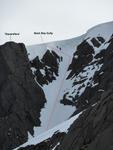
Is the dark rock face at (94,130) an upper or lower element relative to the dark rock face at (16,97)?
upper

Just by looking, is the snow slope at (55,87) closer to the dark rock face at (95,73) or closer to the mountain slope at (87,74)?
the mountain slope at (87,74)

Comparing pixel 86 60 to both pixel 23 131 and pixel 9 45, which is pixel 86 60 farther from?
pixel 23 131

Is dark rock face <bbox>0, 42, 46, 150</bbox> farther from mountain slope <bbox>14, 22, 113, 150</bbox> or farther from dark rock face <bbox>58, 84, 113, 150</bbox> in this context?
dark rock face <bbox>58, 84, 113, 150</bbox>

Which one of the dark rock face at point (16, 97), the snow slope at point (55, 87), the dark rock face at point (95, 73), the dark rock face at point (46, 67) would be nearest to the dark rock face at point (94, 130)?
the dark rock face at point (95, 73)

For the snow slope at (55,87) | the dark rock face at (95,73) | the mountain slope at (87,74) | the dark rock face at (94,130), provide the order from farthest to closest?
the snow slope at (55,87)
the dark rock face at (95,73)
the mountain slope at (87,74)
the dark rock face at (94,130)

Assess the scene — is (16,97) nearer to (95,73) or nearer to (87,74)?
(87,74)

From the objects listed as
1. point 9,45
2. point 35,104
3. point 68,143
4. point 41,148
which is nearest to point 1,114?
point 35,104

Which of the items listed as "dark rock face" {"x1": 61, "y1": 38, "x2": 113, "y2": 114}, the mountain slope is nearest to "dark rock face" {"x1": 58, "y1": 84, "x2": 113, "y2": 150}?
the mountain slope
